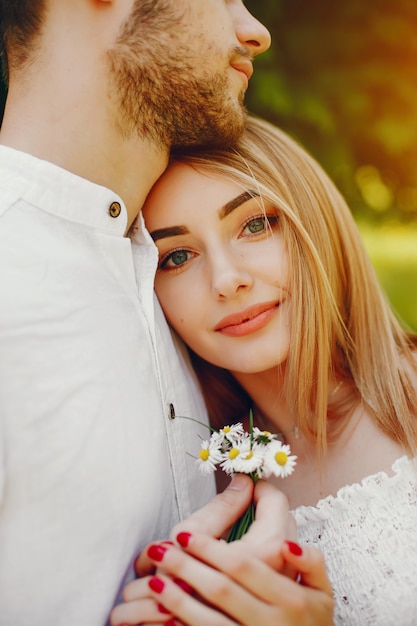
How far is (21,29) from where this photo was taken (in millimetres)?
1785

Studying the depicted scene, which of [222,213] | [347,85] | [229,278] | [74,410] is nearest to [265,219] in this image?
[222,213]

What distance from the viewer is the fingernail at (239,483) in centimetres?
156

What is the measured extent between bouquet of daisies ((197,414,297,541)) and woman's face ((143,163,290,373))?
0.39 meters

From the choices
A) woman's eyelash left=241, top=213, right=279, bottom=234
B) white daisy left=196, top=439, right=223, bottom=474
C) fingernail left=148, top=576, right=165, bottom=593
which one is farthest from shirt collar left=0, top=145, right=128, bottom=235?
fingernail left=148, top=576, right=165, bottom=593

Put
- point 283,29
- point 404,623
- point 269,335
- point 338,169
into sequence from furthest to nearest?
point 338,169, point 283,29, point 269,335, point 404,623

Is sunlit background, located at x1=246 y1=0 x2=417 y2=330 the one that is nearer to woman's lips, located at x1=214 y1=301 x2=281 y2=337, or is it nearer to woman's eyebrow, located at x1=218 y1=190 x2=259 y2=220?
woman's eyebrow, located at x1=218 y1=190 x2=259 y2=220

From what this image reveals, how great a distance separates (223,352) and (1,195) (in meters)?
0.84

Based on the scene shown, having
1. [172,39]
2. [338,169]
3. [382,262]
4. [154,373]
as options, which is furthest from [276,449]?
[382,262]

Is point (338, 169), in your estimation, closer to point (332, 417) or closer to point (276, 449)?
point (332, 417)

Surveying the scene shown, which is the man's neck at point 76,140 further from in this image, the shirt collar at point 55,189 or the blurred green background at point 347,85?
the blurred green background at point 347,85

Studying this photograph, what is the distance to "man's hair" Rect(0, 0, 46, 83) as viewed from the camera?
69.5 inches

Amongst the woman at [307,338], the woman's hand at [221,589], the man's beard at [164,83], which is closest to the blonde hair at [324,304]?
the woman at [307,338]

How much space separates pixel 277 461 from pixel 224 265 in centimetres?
63

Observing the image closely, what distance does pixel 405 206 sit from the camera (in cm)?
418
